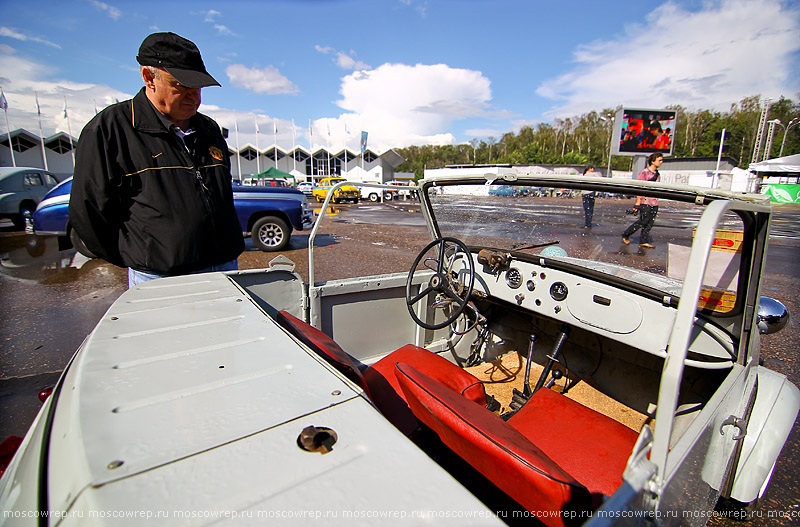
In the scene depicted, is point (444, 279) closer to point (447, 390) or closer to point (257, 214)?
point (447, 390)

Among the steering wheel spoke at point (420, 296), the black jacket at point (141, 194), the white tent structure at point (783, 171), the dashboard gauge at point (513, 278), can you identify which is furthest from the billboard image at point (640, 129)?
the black jacket at point (141, 194)

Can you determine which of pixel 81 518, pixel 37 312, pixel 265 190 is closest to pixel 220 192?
pixel 81 518

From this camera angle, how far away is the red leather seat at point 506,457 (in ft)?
3.12

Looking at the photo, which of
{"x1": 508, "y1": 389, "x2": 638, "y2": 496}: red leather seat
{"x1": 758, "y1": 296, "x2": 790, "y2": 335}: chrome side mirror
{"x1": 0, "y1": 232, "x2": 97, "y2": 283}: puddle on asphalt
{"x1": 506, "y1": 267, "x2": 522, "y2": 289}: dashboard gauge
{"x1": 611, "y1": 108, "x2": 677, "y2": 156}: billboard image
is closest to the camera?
{"x1": 508, "y1": 389, "x2": 638, "y2": 496}: red leather seat

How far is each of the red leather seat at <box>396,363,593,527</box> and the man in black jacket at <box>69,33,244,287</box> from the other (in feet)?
4.52

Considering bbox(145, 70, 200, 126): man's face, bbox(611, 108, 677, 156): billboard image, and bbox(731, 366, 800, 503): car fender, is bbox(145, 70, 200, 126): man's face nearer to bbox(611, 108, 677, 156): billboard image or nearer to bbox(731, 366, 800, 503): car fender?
bbox(731, 366, 800, 503): car fender

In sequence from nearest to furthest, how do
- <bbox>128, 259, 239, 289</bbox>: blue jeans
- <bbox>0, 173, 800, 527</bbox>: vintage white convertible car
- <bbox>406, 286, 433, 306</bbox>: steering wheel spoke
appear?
1. <bbox>0, 173, 800, 527</bbox>: vintage white convertible car
2. <bbox>128, 259, 239, 289</bbox>: blue jeans
3. <bbox>406, 286, 433, 306</bbox>: steering wheel spoke

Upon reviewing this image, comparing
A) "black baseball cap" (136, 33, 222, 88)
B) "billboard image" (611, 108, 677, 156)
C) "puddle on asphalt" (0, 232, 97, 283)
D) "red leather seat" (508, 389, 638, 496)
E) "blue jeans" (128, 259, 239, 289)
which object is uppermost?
"billboard image" (611, 108, 677, 156)

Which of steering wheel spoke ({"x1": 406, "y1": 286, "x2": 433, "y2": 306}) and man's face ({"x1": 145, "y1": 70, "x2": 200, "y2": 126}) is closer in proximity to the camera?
man's face ({"x1": 145, "y1": 70, "x2": 200, "y2": 126})

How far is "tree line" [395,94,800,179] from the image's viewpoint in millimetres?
43803

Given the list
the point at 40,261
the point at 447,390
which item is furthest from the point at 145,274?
the point at 40,261

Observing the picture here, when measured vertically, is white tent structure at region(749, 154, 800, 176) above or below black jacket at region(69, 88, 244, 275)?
above

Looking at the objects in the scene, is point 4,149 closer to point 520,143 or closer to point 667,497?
point 667,497

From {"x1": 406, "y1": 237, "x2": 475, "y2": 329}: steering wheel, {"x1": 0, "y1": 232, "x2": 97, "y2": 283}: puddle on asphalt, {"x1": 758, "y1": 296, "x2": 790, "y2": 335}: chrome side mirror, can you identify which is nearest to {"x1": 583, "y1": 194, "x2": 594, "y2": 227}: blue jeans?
{"x1": 406, "y1": 237, "x2": 475, "y2": 329}: steering wheel
